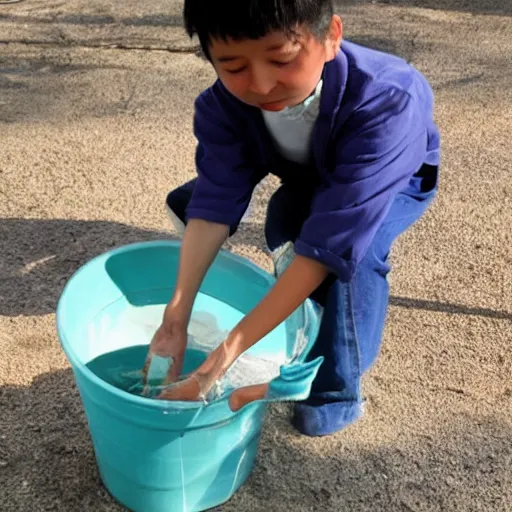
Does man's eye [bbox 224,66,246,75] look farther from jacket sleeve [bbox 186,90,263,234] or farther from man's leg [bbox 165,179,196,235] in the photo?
man's leg [bbox 165,179,196,235]

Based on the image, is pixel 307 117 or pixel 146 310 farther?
pixel 146 310

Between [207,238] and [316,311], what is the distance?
0.24 m

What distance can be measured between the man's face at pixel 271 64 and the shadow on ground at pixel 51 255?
892mm

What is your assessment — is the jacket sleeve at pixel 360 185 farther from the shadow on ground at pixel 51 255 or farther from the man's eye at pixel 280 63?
the shadow on ground at pixel 51 255

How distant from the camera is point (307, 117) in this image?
152 cm

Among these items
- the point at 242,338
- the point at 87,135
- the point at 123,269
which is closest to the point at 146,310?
the point at 123,269

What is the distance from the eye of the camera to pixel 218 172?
1.59 metres

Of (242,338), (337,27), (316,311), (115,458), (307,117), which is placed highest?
(337,27)

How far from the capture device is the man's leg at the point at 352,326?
1.63 meters

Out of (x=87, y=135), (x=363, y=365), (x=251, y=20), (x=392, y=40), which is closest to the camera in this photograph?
(x=251, y=20)

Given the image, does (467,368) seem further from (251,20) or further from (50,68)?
(50,68)

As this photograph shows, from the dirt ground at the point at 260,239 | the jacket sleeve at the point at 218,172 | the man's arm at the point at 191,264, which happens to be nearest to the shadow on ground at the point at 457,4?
the dirt ground at the point at 260,239

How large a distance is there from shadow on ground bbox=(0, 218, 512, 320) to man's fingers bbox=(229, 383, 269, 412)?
0.84 m

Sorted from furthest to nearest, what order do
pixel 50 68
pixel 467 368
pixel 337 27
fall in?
pixel 50 68, pixel 467 368, pixel 337 27
